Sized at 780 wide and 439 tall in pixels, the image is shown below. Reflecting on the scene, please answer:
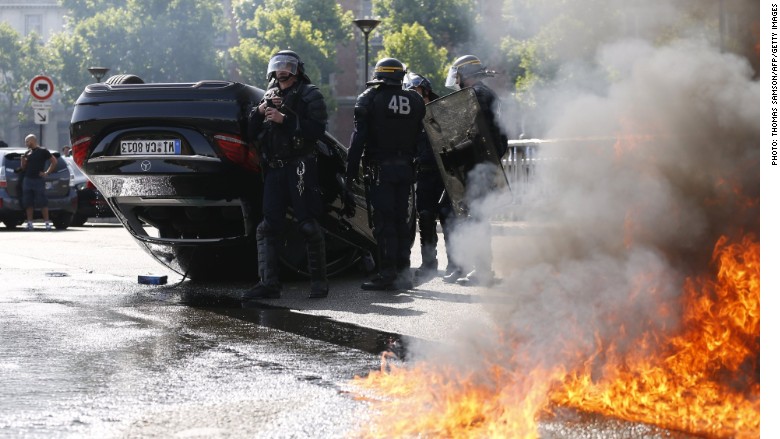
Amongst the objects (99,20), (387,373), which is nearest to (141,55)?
(99,20)

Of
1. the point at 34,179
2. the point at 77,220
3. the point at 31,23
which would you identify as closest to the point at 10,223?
the point at 34,179

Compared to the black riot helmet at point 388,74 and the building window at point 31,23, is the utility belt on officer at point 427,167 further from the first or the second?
the building window at point 31,23

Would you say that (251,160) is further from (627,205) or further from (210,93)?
(627,205)

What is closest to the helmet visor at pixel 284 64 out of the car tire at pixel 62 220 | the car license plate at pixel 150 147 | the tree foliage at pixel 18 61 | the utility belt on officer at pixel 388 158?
the car license plate at pixel 150 147

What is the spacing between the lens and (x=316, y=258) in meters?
8.82

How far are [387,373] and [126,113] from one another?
4.29 m

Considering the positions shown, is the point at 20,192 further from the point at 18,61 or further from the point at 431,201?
the point at 18,61

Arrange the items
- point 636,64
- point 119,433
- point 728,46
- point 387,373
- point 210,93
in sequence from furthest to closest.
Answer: point 210,93, point 387,373, point 636,64, point 728,46, point 119,433

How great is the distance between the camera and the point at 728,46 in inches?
174

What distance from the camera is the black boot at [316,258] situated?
28.6ft

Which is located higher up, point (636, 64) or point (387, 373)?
point (636, 64)

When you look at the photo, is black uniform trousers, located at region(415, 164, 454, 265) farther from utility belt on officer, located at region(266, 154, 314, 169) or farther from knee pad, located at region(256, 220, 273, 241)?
knee pad, located at region(256, 220, 273, 241)

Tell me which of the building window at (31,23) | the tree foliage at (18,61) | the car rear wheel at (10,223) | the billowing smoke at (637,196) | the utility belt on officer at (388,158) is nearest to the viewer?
the billowing smoke at (637,196)

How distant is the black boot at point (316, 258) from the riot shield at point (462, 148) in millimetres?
1259
